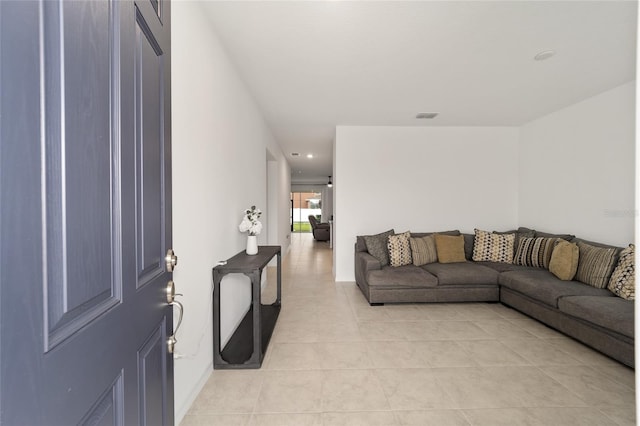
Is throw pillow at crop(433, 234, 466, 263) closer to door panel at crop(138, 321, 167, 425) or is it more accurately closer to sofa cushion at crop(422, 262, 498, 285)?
sofa cushion at crop(422, 262, 498, 285)

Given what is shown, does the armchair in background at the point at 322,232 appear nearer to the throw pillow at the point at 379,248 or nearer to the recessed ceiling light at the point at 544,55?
the throw pillow at the point at 379,248

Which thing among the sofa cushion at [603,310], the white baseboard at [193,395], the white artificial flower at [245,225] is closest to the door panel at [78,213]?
the white baseboard at [193,395]

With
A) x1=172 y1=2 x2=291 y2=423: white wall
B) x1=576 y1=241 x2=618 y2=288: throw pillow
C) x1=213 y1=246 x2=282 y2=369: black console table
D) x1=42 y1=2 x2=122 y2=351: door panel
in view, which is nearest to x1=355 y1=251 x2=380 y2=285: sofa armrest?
x1=213 y1=246 x2=282 y2=369: black console table

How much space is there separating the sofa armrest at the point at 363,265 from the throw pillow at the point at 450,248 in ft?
3.63

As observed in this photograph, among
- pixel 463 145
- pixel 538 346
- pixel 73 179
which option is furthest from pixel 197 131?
pixel 463 145

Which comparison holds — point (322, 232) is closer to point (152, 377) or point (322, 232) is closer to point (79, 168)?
point (152, 377)

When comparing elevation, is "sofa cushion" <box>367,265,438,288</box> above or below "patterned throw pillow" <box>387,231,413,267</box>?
below

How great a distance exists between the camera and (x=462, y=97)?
3.39 metres

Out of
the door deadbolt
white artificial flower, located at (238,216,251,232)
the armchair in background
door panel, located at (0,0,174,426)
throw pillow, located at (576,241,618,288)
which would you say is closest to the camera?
door panel, located at (0,0,174,426)

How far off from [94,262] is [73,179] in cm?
19

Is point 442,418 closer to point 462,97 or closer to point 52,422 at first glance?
point 52,422

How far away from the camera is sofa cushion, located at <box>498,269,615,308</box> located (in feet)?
9.01

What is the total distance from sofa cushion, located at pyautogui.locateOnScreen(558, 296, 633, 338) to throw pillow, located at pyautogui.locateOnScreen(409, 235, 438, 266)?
1585 millimetres

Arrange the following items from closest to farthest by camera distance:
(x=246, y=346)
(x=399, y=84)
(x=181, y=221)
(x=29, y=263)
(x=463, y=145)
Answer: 1. (x=29, y=263)
2. (x=181, y=221)
3. (x=246, y=346)
4. (x=399, y=84)
5. (x=463, y=145)
